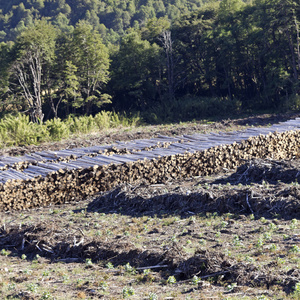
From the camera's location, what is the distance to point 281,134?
1491 cm

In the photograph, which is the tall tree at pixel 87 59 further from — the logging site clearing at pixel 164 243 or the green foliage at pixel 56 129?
the logging site clearing at pixel 164 243

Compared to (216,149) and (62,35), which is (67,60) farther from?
(216,149)

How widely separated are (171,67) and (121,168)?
26989 mm

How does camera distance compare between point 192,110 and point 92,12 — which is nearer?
point 192,110

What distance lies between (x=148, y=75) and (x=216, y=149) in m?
25.1

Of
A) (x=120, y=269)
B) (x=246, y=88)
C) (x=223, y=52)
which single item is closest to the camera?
(x=120, y=269)

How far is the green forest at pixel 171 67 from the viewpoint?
30562 millimetres

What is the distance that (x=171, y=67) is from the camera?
37.0 metres

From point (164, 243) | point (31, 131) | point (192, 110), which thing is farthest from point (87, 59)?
point (164, 243)

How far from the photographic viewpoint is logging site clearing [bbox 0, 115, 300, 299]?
16.2ft

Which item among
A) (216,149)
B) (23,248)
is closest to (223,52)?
(216,149)

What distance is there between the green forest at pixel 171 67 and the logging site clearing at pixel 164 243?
20.2 metres

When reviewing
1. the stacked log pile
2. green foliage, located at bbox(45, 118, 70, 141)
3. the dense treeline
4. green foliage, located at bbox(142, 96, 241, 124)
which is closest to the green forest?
green foliage, located at bbox(142, 96, 241, 124)

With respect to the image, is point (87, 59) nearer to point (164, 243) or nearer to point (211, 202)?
point (211, 202)
